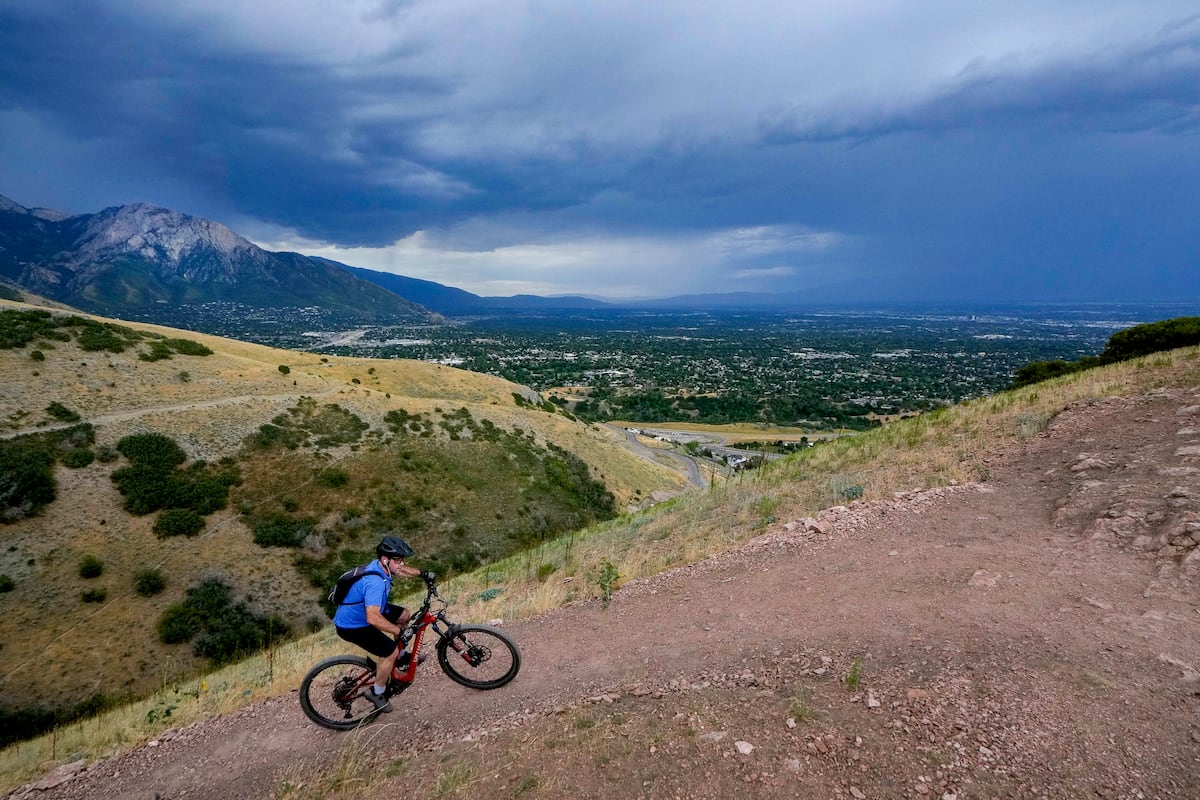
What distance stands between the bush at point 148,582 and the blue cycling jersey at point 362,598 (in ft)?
80.0

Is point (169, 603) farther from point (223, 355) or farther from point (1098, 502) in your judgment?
point (223, 355)

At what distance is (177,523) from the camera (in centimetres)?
2655

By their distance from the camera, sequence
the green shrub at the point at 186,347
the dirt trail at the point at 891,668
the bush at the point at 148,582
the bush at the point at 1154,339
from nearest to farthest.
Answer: the dirt trail at the point at 891,668 < the bush at the point at 148,582 < the bush at the point at 1154,339 < the green shrub at the point at 186,347

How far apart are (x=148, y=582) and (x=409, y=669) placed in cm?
2473

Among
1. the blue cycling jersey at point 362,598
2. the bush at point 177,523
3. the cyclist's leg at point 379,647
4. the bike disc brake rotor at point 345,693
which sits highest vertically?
the blue cycling jersey at point 362,598

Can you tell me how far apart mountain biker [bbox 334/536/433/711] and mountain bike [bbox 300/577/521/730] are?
0.12 metres

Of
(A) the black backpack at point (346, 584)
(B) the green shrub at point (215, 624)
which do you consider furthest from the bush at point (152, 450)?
(A) the black backpack at point (346, 584)

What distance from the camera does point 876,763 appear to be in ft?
13.9

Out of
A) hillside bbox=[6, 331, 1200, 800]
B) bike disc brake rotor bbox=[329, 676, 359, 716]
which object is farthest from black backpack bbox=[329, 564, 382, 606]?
hillside bbox=[6, 331, 1200, 800]

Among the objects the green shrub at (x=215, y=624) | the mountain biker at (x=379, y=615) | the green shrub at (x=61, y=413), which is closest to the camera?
the mountain biker at (x=379, y=615)

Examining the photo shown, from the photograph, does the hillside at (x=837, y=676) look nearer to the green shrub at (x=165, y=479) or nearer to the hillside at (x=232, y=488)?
the hillside at (x=232, y=488)

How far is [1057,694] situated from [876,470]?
755 cm

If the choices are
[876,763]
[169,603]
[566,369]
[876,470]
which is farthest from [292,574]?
[566,369]

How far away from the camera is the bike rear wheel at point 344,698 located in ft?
20.4
